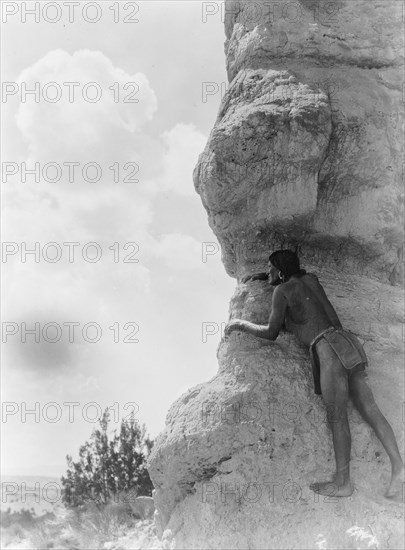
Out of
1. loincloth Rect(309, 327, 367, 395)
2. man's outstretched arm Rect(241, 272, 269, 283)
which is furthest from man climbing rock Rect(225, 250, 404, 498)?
man's outstretched arm Rect(241, 272, 269, 283)

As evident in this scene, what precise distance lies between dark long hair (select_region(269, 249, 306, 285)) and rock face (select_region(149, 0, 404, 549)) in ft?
1.12

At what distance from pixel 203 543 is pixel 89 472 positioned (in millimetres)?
12351

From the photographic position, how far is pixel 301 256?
19.1 feet

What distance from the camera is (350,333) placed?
5.18 metres

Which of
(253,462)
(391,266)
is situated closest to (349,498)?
(253,462)

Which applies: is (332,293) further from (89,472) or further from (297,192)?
(89,472)

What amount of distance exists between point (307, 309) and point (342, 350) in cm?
42

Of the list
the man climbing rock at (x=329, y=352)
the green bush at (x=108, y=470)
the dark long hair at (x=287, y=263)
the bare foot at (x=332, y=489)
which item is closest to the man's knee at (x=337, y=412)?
the man climbing rock at (x=329, y=352)

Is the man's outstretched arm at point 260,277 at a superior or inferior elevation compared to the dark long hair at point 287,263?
inferior

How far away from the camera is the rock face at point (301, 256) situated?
479 cm

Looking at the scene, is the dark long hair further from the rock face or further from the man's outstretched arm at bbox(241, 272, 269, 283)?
the rock face

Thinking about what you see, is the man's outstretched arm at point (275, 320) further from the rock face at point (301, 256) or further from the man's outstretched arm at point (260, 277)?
the man's outstretched arm at point (260, 277)

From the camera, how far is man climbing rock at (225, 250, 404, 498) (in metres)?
4.73

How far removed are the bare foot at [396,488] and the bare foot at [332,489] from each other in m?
0.26
